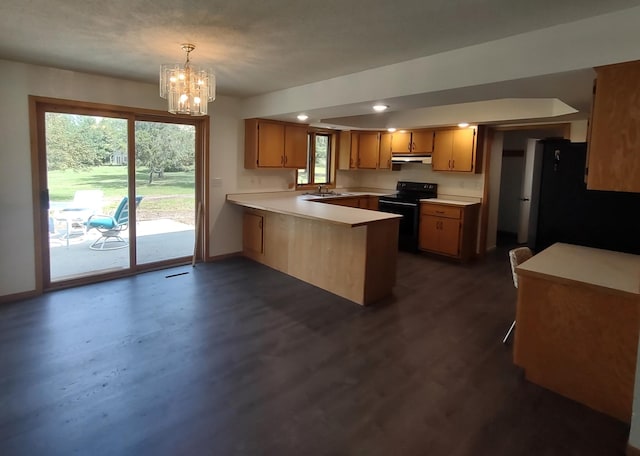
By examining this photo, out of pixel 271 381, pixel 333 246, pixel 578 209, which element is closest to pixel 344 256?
pixel 333 246

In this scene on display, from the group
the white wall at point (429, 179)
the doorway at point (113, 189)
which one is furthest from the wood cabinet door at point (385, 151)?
the doorway at point (113, 189)

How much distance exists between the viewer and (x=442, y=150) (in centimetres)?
607

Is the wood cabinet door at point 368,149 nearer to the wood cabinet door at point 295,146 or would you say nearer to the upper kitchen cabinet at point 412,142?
the upper kitchen cabinet at point 412,142

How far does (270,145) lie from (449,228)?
301 cm

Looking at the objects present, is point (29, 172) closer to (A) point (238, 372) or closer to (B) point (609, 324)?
(A) point (238, 372)

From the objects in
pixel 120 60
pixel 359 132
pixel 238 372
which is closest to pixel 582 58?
pixel 238 372

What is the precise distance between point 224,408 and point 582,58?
10.1 ft

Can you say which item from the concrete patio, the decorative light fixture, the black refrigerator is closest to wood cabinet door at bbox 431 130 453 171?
the black refrigerator

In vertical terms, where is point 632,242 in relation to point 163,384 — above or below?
above

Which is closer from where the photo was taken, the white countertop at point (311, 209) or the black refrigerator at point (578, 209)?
the black refrigerator at point (578, 209)

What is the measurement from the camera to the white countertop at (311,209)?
3.84 meters

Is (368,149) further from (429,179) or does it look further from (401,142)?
(429,179)

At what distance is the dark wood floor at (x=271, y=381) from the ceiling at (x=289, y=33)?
6.91 ft

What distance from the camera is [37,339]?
3.03 metres
